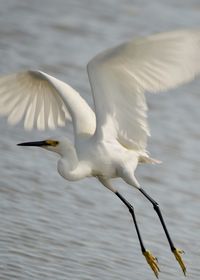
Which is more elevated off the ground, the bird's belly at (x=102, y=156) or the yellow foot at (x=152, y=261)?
the bird's belly at (x=102, y=156)

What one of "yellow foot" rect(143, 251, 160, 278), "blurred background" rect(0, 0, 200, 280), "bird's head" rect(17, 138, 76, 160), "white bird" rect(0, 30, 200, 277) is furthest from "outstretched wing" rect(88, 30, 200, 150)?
"blurred background" rect(0, 0, 200, 280)

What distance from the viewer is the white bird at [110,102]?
781 centimetres

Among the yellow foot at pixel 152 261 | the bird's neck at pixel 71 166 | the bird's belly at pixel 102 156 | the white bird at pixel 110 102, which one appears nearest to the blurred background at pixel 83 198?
the yellow foot at pixel 152 261

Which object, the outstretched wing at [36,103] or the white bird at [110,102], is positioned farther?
the outstretched wing at [36,103]

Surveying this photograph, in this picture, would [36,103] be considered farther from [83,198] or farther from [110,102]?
[83,198]

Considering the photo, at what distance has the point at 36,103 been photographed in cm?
891

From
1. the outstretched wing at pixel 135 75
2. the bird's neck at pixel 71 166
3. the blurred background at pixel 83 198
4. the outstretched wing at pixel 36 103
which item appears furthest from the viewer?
the blurred background at pixel 83 198

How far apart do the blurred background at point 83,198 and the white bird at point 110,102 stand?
555 mm

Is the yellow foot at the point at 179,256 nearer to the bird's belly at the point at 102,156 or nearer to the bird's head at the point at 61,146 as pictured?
the bird's belly at the point at 102,156

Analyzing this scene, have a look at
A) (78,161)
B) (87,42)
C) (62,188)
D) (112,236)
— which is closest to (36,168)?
(62,188)

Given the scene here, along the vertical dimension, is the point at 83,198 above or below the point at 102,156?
below

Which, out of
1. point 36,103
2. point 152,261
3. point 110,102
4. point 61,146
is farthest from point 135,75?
point 152,261

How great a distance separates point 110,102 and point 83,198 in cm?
222

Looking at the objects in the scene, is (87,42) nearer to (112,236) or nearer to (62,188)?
(62,188)
